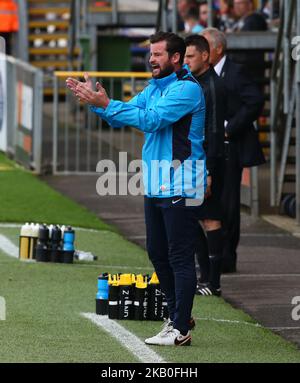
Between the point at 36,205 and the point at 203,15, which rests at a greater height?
the point at 203,15

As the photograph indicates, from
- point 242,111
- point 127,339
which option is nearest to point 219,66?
point 242,111

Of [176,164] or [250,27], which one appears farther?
[250,27]

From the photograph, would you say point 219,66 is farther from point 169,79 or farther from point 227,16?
point 227,16

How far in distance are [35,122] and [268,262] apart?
28.0 feet

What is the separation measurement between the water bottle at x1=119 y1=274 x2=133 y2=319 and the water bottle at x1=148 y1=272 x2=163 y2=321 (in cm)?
14

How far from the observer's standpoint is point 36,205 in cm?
1777

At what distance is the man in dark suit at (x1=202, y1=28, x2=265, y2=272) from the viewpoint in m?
12.8

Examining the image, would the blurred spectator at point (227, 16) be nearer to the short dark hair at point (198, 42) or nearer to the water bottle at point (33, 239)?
the water bottle at point (33, 239)

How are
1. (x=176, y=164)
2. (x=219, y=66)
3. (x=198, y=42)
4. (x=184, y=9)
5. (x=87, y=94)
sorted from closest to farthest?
(x=87, y=94) < (x=176, y=164) < (x=198, y=42) < (x=219, y=66) < (x=184, y=9)

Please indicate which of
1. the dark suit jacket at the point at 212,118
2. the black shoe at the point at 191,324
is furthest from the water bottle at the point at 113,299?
the dark suit jacket at the point at 212,118

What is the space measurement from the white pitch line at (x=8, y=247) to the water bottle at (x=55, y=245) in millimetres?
550

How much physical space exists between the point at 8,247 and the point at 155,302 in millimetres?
4091

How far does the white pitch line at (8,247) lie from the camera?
1368cm

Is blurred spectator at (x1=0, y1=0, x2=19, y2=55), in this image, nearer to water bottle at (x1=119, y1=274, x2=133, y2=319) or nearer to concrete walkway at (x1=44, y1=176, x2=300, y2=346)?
concrete walkway at (x1=44, y1=176, x2=300, y2=346)
